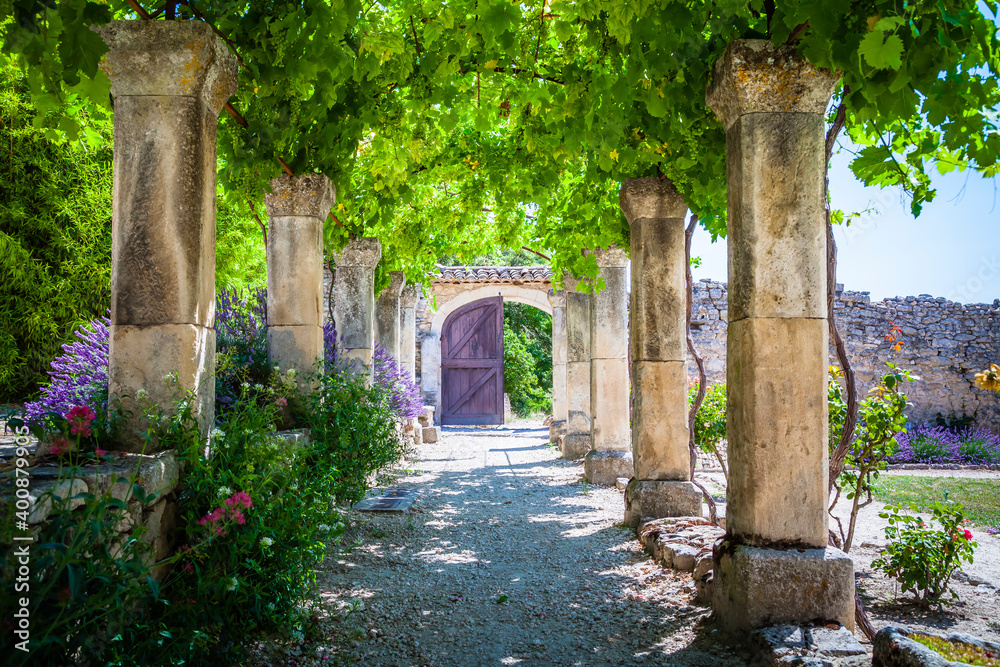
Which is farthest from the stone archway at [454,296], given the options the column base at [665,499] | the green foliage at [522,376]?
the column base at [665,499]

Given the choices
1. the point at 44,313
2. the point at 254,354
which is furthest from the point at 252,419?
the point at 44,313

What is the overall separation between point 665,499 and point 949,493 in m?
4.51

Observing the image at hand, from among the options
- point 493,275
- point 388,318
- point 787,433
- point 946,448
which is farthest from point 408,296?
point 787,433

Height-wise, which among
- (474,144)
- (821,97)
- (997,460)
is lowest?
(997,460)

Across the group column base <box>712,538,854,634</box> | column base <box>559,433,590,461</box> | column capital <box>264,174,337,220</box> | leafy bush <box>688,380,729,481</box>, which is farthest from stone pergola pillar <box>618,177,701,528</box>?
column base <box>559,433,590,461</box>

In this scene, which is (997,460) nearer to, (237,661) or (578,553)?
(578,553)

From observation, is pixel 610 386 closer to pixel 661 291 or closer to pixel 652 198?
pixel 661 291

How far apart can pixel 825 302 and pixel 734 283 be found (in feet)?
1.34

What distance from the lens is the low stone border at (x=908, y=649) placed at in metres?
1.92

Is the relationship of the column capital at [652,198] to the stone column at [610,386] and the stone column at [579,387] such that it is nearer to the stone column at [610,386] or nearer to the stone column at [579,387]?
the stone column at [610,386]

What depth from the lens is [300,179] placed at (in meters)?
4.75

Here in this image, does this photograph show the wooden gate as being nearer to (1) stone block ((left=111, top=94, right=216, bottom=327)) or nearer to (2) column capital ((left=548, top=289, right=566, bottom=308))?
(2) column capital ((left=548, top=289, right=566, bottom=308))

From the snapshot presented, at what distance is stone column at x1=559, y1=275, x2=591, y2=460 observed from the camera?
9531mm

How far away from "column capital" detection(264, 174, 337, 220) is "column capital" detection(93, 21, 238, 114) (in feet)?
6.97
